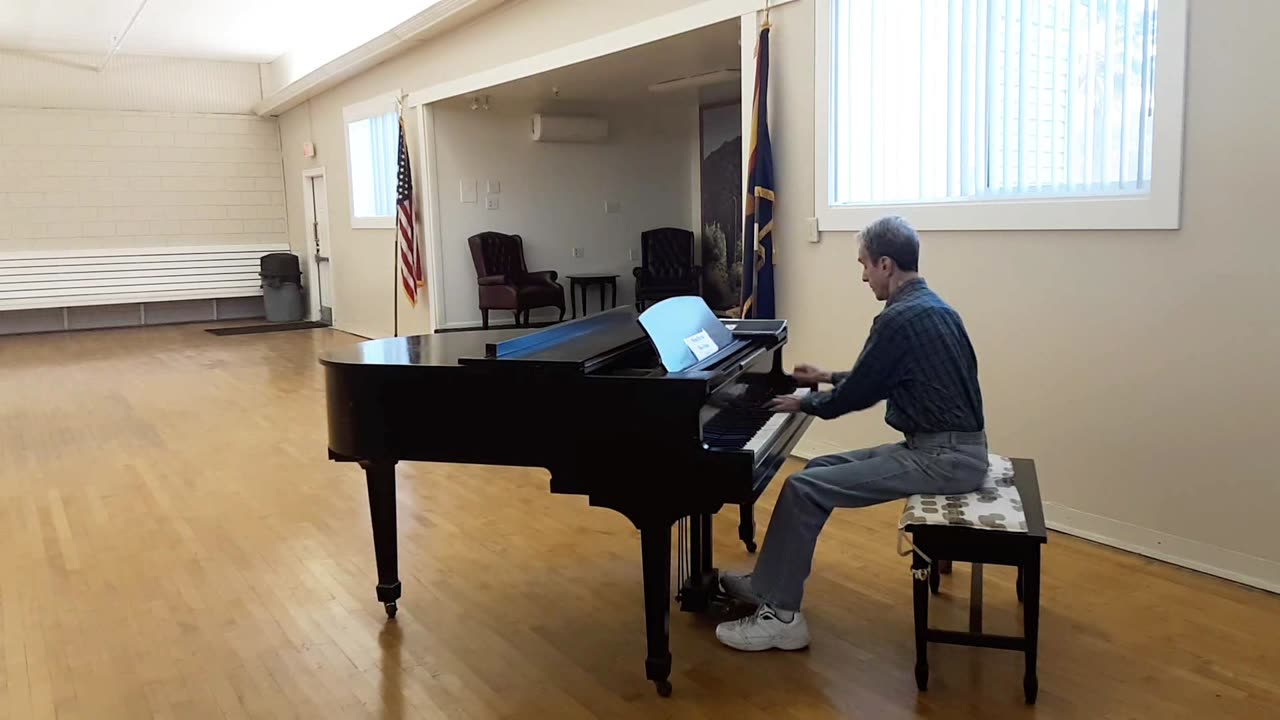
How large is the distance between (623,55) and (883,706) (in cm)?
502

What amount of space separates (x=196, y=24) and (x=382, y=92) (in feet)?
8.07

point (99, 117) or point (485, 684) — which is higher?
point (99, 117)

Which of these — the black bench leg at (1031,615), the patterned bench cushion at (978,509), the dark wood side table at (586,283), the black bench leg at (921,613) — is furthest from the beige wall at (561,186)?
the black bench leg at (1031,615)

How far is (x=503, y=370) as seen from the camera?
2508 mm

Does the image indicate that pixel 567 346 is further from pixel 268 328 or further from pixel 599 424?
pixel 268 328

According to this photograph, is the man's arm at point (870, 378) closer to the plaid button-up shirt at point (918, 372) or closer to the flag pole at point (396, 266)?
the plaid button-up shirt at point (918, 372)

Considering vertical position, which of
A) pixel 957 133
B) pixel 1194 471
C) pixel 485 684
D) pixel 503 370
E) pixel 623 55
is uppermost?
pixel 623 55

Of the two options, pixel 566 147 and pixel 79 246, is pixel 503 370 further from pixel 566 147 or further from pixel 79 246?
pixel 79 246

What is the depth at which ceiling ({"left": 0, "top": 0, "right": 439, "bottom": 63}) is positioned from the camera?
9.12m

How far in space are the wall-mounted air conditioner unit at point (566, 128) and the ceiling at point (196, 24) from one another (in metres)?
1.43

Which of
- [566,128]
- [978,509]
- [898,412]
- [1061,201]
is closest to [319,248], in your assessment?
[566,128]

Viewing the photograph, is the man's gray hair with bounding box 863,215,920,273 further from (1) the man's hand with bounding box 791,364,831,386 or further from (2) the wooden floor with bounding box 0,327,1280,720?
(2) the wooden floor with bounding box 0,327,1280,720

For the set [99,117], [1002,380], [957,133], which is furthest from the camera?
[99,117]

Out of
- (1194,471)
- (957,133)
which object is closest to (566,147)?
(957,133)
